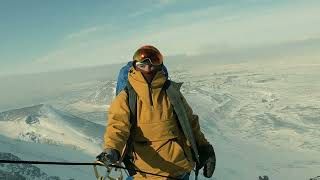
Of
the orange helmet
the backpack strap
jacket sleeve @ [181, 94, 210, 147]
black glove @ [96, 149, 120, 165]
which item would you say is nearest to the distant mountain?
jacket sleeve @ [181, 94, 210, 147]

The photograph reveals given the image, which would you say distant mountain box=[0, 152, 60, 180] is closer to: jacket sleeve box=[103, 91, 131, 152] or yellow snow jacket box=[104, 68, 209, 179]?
yellow snow jacket box=[104, 68, 209, 179]

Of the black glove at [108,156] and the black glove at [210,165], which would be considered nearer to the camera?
the black glove at [108,156]

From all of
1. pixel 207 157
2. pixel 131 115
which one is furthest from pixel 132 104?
pixel 207 157

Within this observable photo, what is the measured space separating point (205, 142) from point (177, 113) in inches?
39.0

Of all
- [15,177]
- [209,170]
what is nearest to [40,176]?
[15,177]

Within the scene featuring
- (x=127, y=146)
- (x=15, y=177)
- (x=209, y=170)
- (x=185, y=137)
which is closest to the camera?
(x=127, y=146)

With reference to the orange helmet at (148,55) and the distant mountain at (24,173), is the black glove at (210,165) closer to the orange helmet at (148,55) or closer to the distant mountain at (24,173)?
the orange helmet at (148,55)

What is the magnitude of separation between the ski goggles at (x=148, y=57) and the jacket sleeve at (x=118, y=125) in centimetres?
55

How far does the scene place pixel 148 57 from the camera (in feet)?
23.7

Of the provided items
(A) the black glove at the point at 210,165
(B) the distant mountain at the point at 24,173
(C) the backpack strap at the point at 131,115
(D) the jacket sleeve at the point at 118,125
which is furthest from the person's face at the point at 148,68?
(B) the distant mountain at the point at 24,173

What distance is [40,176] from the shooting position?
18088cm

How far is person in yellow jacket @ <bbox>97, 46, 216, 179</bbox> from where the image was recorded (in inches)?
277

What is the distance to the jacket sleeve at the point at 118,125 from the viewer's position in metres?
6.62

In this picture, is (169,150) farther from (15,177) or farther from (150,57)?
(15,177)
